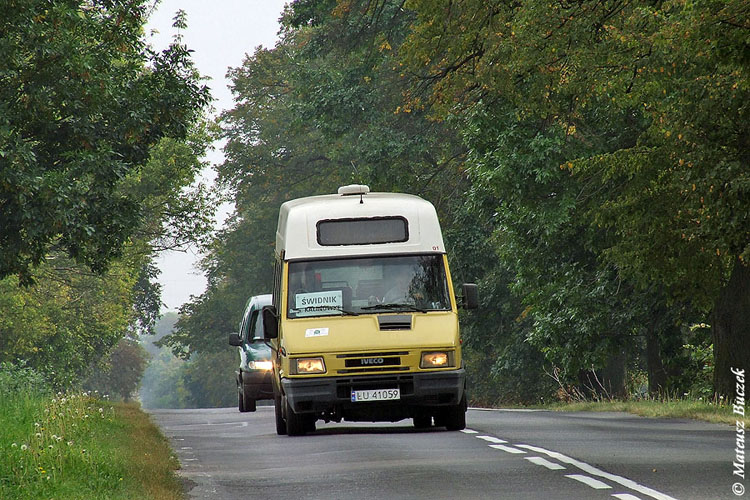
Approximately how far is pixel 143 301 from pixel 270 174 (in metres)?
17.3

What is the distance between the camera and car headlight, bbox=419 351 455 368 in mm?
17016

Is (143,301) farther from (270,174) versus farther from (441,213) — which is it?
(441,213)

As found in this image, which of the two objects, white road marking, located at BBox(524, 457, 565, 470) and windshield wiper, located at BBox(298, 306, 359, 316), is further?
windshield wiper, located at BBox(298, 306, 359, 316)

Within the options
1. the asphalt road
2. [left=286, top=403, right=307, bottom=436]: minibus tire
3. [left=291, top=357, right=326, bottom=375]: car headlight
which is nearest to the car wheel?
the asphalt road

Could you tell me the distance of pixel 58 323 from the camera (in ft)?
178

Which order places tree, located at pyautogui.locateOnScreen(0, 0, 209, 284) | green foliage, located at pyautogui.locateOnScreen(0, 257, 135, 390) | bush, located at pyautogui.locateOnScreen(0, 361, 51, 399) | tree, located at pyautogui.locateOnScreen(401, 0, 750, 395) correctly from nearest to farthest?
1. tree, located at pyautogui.locateOnScreen(401, 0, 750, 395)
2. bush, located at pyautogui.locateOnScreen(0, 361, 51, 399)
3. tree, located at pyautogui.locateOnScreen(0, 0, 209, 284)
4. green foliage, located at pyautogui.locateOnScreen(0, 257, 135, 390)

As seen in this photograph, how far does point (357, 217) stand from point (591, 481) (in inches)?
254

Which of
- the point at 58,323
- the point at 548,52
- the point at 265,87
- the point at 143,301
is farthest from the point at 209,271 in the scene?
the point at 548,52

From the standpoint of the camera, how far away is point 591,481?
1207 centimetres

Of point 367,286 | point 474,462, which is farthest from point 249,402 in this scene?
point 474,462

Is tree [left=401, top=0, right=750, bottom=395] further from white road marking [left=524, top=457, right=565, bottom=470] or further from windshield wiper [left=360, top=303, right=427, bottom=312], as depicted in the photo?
white road marking [left=524, top=457, right=565, bottom=470]

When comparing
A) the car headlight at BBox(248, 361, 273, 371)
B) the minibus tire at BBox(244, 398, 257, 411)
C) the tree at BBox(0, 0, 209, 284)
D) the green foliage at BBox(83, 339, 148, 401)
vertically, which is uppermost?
A: the tree at BBox(0, 0, 209, 284)

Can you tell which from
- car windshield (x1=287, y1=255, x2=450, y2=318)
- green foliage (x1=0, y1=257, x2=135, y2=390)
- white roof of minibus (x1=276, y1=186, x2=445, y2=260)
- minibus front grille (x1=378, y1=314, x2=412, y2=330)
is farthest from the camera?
green foliage (x1=0, y1=257, x2=135, y2=390)

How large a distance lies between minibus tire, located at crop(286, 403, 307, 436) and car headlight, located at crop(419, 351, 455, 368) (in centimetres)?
200
